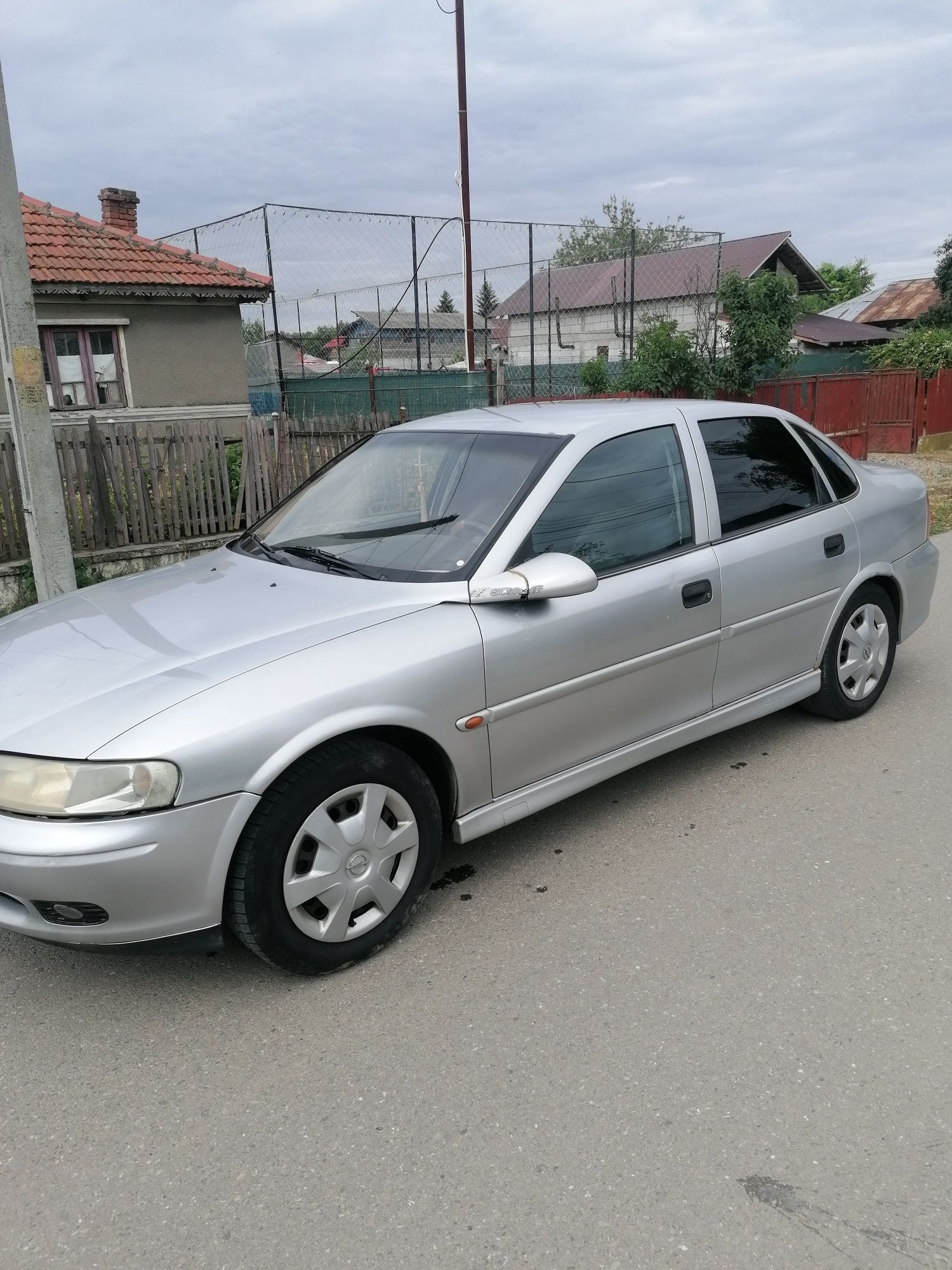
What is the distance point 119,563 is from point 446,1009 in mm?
6360

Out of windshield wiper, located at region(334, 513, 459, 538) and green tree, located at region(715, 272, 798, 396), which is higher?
green tree, located at region(715, 272, 798, 396)

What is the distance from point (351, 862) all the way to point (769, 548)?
87.2 inches

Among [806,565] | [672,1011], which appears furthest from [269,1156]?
[806,565]

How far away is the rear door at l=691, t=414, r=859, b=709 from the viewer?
12.7 feet

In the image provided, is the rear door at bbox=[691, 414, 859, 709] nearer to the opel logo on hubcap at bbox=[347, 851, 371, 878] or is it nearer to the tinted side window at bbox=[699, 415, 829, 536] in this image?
the tinted side window at bbox=[699, 415, 829, 536]

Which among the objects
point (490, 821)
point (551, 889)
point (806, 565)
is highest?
point (806, 565)

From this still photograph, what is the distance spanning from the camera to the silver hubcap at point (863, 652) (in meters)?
4.52

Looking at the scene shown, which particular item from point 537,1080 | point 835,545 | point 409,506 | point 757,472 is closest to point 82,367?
point 409,506

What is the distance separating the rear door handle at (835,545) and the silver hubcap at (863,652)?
0.35 m

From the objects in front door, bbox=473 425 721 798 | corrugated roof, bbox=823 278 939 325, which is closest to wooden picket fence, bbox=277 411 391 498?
front door, bbox=473 425 721 798

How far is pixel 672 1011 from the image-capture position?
2.62 m

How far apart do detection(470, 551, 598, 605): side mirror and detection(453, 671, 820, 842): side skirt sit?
666mm

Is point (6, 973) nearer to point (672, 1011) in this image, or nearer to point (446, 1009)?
point (446, 1009)

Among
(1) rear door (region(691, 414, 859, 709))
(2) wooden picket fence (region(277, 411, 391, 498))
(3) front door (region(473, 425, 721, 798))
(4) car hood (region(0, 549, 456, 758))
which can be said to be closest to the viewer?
(4) car hood (region(0, 549, 456, 758))
